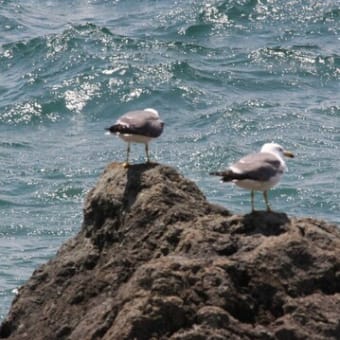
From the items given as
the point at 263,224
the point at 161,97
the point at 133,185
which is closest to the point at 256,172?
the point at 263,224

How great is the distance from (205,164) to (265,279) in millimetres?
13545

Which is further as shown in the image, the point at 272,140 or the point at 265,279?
the point at 272,140

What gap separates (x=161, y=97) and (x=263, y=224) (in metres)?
16.7

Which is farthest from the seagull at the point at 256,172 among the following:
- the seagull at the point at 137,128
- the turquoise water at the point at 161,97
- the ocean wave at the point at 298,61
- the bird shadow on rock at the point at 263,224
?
the ocean wave at the point at 298,61

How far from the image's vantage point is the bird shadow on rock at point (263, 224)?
8.36 m

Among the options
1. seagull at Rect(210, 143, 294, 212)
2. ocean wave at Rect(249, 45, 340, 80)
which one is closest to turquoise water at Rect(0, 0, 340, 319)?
ocean wave at Rect(249, 45, 340, 80)

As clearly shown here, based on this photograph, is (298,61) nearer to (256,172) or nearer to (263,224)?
(256,172)

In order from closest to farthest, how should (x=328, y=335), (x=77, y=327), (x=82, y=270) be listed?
(x=328, y=335), (x=77, y=327), (x=82, y=270)

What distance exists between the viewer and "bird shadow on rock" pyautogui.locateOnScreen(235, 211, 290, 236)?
836 cm

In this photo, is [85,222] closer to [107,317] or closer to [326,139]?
[107,317]

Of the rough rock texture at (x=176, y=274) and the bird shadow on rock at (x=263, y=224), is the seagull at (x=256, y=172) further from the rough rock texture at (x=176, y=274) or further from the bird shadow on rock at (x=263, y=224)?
the rough rock texture at (x=176, y=274)

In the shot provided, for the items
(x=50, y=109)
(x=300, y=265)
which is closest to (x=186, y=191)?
(x=300, y=265)

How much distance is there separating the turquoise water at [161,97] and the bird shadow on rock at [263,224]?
713 cm

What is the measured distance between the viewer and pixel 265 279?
25.8ft
